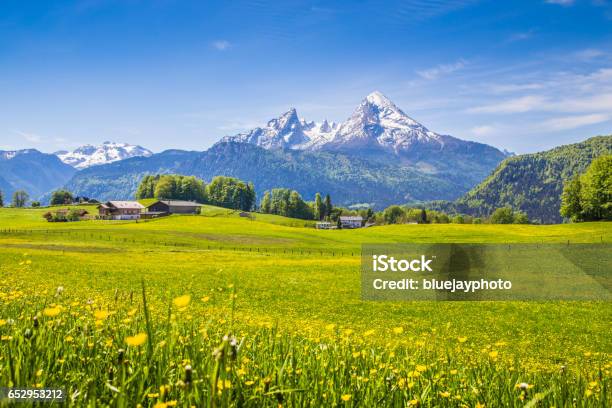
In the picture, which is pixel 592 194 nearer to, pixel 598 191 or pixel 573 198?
pixel 598 191

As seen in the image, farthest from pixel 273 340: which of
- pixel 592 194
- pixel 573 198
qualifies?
pixel 573 198

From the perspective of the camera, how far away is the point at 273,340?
5840 mm

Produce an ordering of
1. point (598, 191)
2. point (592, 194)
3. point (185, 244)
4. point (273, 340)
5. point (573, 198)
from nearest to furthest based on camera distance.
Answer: point (273, 340) < point (185, 244) < point (598, 191) < point (592, 194) < point (573, 198)

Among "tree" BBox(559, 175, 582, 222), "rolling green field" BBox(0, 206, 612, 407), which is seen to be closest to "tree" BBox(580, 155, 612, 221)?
"tree" BBox(559, 175, 582, 222)

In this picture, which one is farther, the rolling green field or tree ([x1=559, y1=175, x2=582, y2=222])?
tree ([x1=559, y1=175, x2=582, y2=222])

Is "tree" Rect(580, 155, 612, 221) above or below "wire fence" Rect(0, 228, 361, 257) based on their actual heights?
above

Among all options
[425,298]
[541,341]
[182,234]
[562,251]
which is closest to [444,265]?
[425,298]

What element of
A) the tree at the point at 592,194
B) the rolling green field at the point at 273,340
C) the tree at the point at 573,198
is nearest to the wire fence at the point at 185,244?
the rolling green field at the point at 273,340

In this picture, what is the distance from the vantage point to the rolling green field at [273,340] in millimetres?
3867

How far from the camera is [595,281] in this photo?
4519cm

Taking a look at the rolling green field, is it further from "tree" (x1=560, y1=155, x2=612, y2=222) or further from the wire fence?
"tree" (x1=560, y1=155, x2=612, y2=222)

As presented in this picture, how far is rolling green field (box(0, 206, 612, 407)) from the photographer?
12.7ft

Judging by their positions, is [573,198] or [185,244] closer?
[185,244]

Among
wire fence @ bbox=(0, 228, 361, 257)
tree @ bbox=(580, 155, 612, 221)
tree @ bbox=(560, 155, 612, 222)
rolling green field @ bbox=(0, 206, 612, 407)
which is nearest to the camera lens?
rolling green field @ bbox=(0, 206, 612, 407)
